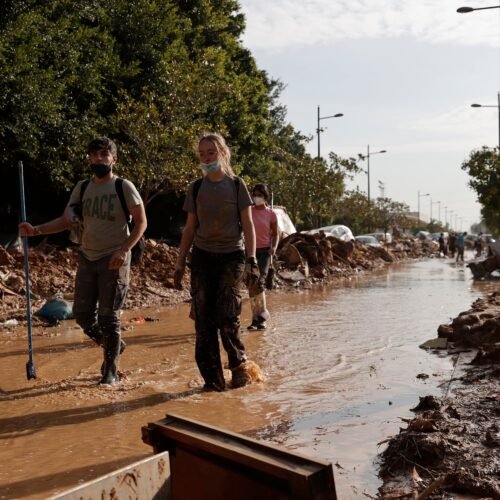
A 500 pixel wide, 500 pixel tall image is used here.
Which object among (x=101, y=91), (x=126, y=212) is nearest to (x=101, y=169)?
(x=126, y=212)

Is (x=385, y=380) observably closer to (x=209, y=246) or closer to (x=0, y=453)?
(x=209, y=246)

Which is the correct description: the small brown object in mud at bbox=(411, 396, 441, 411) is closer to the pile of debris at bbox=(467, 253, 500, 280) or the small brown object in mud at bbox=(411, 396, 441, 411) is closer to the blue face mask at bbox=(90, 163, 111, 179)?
the blue face mask at bbox=(90, 163, 111, 179)

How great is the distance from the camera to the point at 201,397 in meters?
5.03

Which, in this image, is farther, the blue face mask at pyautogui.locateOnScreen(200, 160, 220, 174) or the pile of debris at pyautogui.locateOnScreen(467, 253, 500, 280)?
the pile of debris at pyautogui.locateOnScreen(467, 253, 500, 280)

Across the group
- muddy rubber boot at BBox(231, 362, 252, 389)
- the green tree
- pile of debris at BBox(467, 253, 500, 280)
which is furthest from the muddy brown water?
the green tree

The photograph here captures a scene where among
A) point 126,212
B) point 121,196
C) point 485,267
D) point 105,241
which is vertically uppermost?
point 121,196

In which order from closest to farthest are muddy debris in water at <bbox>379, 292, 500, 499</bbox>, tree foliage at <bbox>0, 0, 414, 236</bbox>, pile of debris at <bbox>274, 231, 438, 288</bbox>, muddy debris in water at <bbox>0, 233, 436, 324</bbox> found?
muddy debris in water at <bbox>379, 292, 500, 499</bbox> → muddy debris in water at <bbox>0, 233, 436, 324</bbox> → tree foliage at <bbox>0, 0, 414, 236</bbox> → pile of debris at <bbox>274, 231, 438, 288</bbox>

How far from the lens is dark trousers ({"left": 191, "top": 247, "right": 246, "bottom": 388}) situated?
5184 millimetres

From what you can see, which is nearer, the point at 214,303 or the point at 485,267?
the point at 214,303

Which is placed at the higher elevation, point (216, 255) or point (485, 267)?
point (216, 255)

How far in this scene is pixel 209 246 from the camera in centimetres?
523

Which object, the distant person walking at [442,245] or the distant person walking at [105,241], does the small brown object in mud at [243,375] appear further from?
the distant person walking at [442,245]

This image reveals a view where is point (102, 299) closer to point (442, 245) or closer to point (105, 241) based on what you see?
point (105, 241)

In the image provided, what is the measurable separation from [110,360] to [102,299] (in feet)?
1.65
